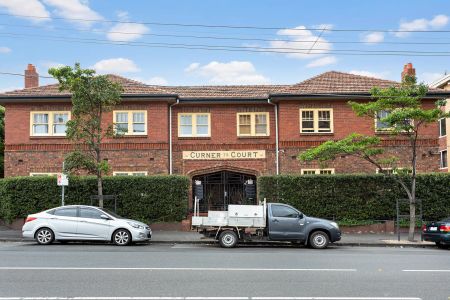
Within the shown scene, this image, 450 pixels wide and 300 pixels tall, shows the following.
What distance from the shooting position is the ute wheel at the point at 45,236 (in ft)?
56.5

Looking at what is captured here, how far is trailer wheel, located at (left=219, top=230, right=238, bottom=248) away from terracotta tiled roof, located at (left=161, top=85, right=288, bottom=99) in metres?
11.1

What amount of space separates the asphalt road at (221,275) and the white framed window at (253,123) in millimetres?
13081

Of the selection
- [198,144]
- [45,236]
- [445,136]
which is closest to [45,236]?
[45,236]

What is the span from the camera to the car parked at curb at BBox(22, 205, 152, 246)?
1709 cm

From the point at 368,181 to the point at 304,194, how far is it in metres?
2.96

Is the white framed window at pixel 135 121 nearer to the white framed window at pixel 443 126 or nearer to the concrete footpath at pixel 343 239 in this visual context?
the concrete footpath at pixel 343 239

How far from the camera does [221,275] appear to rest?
392 inches

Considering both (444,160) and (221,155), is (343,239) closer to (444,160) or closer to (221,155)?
(221,155)

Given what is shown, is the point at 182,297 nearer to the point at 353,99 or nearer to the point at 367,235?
the point at 367,235

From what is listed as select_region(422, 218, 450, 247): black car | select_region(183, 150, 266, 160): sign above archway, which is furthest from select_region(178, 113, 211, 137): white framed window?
select_region(422, 218, 450, 247): black car

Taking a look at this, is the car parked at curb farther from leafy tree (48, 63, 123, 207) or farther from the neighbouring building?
the neighbouring building

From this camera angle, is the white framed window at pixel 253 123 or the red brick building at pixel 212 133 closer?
the red brick building at pixel 212 133

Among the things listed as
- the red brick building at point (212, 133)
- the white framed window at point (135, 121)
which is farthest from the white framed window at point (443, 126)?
the white framed window at point (135, 121)

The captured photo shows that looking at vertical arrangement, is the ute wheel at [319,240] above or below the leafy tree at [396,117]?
below
